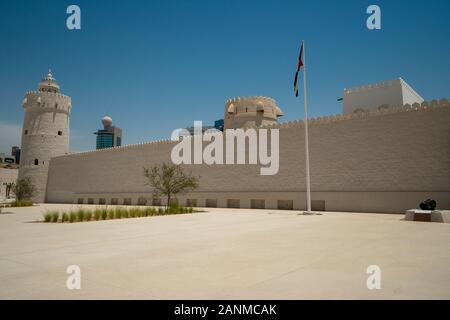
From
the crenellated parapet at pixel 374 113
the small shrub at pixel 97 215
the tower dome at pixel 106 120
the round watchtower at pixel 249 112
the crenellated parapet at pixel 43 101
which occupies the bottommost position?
the small shrub at pixel 97 215

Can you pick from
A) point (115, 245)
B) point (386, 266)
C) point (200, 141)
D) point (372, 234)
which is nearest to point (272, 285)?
point (386, 266)

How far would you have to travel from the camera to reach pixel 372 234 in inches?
378

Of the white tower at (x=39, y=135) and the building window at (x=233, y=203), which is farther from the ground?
the white tower at (x=39, y=135)

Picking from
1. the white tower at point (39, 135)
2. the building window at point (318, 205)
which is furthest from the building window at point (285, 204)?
the white tower at point (39, 135)

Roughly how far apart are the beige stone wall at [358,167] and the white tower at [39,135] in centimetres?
2875

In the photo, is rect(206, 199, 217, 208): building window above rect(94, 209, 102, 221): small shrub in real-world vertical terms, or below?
above

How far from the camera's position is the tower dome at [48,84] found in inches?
2090

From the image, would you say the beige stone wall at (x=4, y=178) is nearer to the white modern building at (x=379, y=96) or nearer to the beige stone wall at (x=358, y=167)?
the beige stone wall at (x=358, y=167)

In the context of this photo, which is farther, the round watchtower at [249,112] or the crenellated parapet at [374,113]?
the round watchtower at [249,112]

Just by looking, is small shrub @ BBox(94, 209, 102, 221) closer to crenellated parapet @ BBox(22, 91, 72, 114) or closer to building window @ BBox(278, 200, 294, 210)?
building window @ BBox(278, 200, 294, 210)

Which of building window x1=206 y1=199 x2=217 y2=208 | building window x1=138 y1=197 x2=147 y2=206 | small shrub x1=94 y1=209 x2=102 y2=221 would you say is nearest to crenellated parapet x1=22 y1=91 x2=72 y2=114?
building window x1=138 y1=197 x2=147 y2=206

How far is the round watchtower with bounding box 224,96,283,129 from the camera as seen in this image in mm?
40719

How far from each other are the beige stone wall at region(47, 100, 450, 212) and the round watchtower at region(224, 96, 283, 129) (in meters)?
11.7

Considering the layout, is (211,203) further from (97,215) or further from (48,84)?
(48,84)
